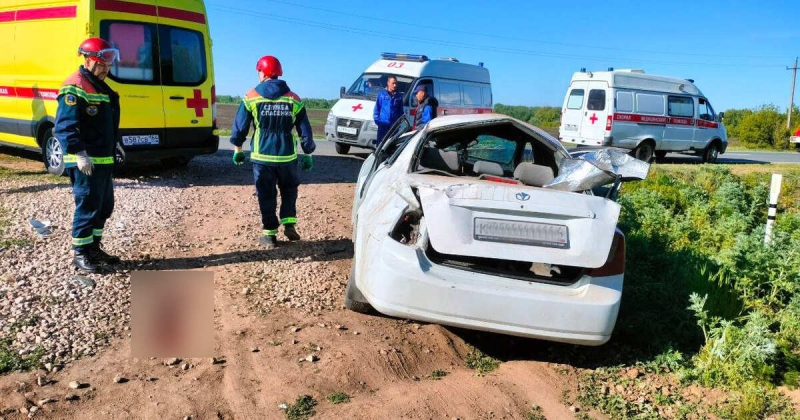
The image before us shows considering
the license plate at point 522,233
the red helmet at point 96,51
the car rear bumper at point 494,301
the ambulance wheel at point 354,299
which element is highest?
the red helmet at point 96,51

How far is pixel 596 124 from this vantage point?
1741 centimetres

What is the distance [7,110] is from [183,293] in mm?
8057

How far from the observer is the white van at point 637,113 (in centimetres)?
1719

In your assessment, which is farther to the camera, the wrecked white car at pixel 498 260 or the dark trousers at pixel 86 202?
the dark trousers at pixel 86 202

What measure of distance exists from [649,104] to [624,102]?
1036 mm

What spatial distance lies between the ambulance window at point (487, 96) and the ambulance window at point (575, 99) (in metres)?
2.58

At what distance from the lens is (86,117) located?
4891 millimetres

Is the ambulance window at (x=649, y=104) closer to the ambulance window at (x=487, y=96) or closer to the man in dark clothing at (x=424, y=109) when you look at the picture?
the ambulance window at (x=487, y=96)

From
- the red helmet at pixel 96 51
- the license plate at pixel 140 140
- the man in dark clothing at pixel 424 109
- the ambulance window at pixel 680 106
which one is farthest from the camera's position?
the ambulance window at pixel 680 106

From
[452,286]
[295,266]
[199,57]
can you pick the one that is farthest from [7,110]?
[452,286]

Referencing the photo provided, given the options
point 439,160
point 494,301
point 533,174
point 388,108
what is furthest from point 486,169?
point 388,108

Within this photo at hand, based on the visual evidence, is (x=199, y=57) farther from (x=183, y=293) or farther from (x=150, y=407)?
(x=150, y=407)

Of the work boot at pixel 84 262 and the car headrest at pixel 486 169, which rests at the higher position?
the car headrest at pixel 486 169

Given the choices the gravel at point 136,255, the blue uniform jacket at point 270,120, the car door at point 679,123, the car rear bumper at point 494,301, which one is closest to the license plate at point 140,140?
the gravel at point 136,255
